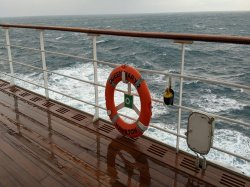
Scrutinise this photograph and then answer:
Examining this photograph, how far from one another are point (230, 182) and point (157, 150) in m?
0.51

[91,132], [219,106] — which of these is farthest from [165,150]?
[219,106]

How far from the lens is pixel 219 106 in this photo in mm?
6168

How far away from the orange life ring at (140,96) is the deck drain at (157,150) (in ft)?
0.41

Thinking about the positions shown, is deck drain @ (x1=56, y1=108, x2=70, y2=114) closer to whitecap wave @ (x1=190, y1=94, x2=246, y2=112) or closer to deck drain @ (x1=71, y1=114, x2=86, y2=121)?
deck drain @ (x1=71, y1=114, x2=86, y2=121)

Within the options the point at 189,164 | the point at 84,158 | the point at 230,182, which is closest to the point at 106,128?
the point at 84,158

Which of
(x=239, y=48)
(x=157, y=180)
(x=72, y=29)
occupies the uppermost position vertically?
(x=72, y=29)

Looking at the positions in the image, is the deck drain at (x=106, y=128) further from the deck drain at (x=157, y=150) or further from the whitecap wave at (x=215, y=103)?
the whitecap wave at (x=215, y=103)

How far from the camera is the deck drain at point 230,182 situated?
1.53 metres

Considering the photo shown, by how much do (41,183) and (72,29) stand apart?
3.63 ft

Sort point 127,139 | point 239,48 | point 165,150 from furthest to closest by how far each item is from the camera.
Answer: point 239,48
point 127,139
point 165,150

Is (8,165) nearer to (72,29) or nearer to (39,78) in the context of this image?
(72,29)

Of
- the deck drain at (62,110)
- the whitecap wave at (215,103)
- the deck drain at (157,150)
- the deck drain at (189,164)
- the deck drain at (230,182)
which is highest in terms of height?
the deck drain at (62,110)

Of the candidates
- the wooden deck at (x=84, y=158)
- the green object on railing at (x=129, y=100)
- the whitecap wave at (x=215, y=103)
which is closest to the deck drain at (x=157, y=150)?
the wooden deck at (x=84, y=158)

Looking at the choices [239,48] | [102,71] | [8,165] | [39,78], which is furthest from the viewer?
[239,48]
